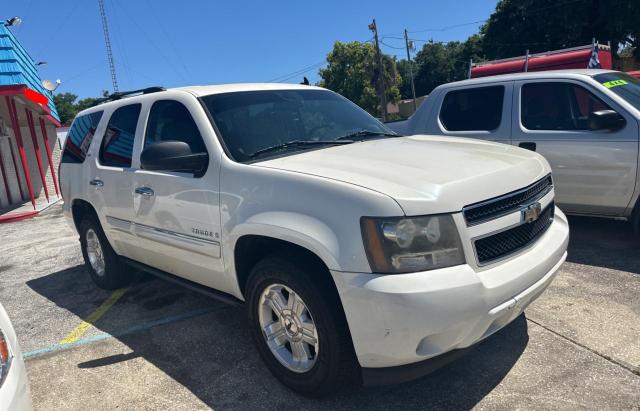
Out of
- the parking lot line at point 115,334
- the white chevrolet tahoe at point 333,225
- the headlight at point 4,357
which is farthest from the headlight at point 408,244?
the parking lot line at point 115,334

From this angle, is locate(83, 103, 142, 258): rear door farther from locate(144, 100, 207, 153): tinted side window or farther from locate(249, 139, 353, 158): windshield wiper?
locate(249, 139, 353, 158): windshield wiper

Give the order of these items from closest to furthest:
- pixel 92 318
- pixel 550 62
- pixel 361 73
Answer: pixel 92 318 → pixel 550 62 → pixel 361 73

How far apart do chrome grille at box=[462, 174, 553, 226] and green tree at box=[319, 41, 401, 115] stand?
2094 inches

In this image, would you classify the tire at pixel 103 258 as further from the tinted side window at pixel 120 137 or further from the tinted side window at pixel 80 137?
the tinted side window at pixel 120 137

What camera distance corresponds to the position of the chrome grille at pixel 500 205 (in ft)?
8.29

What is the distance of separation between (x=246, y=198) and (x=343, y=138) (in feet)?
3.37

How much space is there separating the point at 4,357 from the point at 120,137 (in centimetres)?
262

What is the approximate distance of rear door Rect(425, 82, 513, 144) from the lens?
18.7ft

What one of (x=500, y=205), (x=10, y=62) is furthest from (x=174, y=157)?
(x=10, y=62)

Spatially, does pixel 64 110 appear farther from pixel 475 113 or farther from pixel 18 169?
pixel 475 113

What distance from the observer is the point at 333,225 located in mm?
2502

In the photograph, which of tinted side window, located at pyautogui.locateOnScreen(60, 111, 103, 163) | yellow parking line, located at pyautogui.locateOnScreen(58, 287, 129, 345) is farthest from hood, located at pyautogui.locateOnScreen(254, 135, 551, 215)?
tinted side window, located at pyautogui.locateOnScreen(60, 111, 103, 163)

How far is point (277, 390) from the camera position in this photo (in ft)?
10.0

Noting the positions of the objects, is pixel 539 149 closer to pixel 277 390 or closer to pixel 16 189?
pixel 277 390
